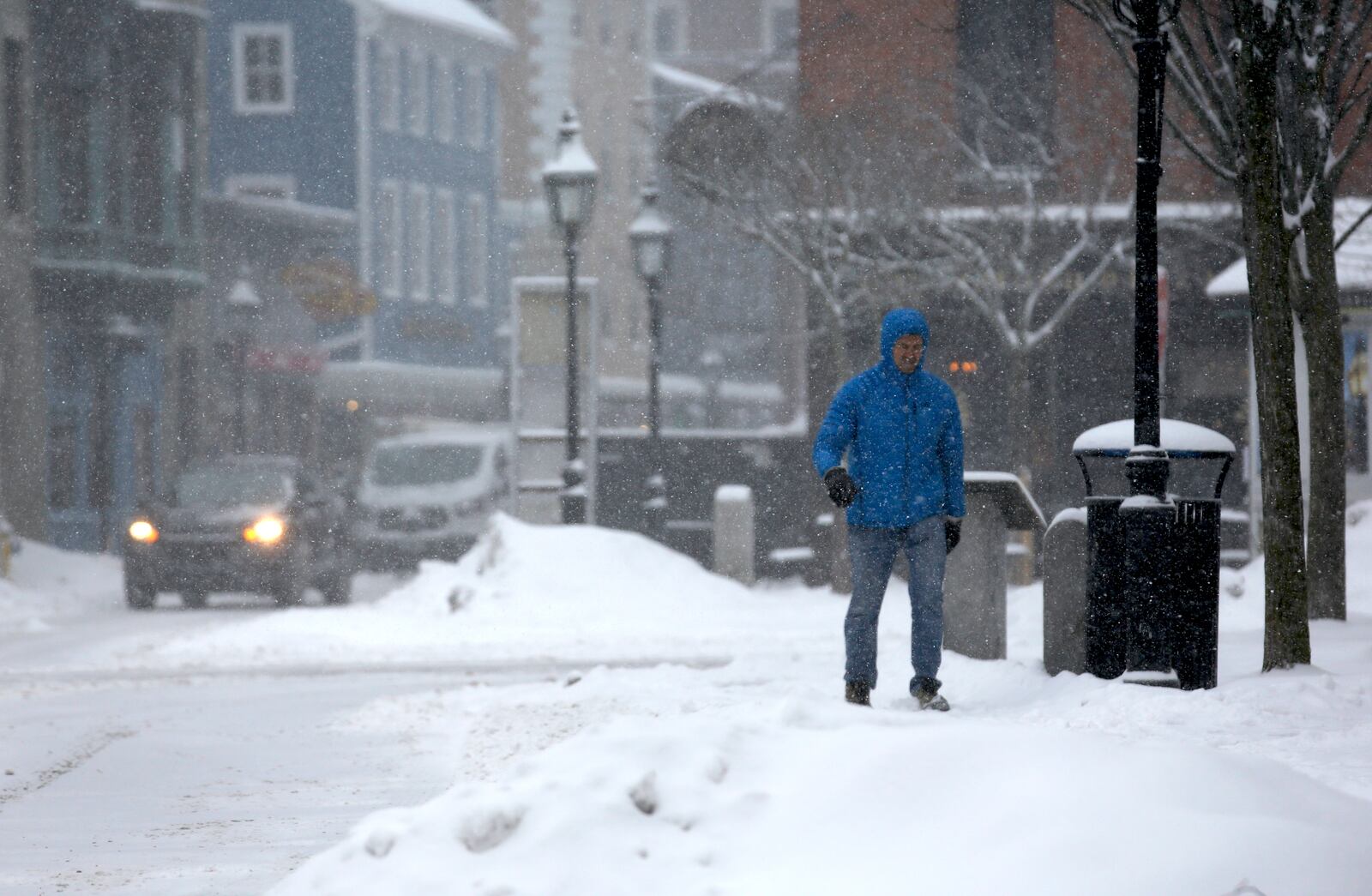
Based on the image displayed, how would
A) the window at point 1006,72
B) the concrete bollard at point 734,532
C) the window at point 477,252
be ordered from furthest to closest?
the window at point 477,252
the window at point 1006,72
the concrete bollard at point 734,532

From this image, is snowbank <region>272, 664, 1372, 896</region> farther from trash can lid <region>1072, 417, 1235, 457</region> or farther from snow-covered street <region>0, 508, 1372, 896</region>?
trash can lid <region>1072, 417, 1235, 457</region>

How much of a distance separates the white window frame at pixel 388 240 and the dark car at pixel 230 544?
28.5m

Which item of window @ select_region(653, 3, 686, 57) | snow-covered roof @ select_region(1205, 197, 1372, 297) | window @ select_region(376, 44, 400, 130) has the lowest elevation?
snow-covered roof @ select_region(1205, 197, 1372, 297)

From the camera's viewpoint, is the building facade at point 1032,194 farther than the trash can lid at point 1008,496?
Yes

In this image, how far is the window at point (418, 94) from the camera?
50906mm

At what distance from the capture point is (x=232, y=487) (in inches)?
825

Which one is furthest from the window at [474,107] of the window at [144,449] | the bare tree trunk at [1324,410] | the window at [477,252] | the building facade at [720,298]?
the bare tree trunk at [1324,410]

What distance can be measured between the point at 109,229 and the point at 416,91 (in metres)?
20.1

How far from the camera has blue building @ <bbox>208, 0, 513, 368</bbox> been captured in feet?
155

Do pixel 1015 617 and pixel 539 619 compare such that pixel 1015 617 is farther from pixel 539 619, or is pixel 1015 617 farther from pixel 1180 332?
pixel 1180 332

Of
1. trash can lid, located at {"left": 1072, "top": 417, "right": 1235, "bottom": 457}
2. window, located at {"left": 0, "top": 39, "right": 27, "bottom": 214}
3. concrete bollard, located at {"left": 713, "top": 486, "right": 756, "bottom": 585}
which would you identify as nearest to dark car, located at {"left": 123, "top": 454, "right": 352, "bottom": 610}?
concrete bollard, located at {"left": 713, "top": 486, "right": 756, "bottom": 585}

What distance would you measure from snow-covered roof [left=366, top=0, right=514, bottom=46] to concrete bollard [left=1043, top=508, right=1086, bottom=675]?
40.3m

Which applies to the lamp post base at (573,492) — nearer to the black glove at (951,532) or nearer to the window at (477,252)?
the black glove at (951,532)

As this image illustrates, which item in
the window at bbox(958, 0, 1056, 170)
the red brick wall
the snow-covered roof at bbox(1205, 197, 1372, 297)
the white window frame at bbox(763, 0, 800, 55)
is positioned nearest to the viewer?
the snow-covered roof at bbox(1205, 197, 1372, 297)
